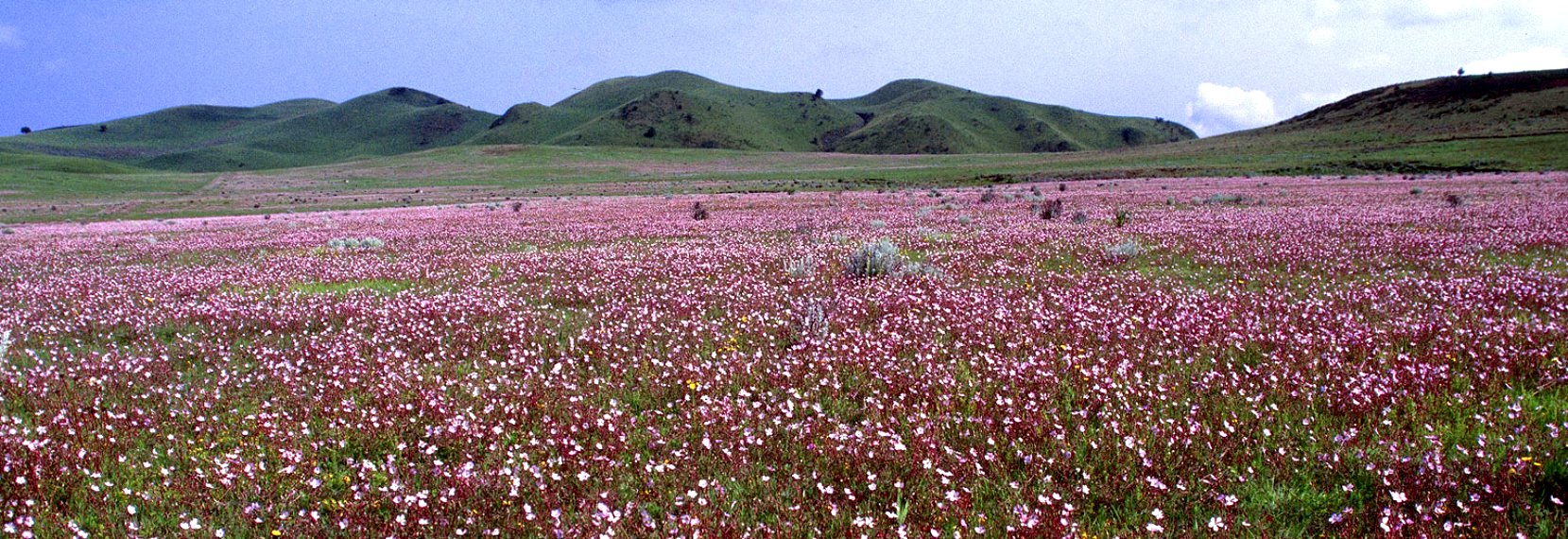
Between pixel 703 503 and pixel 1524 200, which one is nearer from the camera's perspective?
pixel 703 503

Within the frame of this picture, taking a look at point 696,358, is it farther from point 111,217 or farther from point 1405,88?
point 1405,88

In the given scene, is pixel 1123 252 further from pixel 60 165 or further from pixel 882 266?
pixel 60 165

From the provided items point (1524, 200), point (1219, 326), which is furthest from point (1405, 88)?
point (1219, 326)

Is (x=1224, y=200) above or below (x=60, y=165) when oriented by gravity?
below

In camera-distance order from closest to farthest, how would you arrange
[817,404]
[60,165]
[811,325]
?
[817,404]
[811,325]
[60,165]

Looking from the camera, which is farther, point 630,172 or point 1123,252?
point 630,172

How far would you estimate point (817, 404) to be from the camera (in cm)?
566

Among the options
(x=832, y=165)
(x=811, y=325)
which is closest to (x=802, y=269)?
(x=811, y=325)

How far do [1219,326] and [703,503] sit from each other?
20.1ft

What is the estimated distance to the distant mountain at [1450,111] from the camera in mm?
104812

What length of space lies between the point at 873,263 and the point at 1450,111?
153 metres

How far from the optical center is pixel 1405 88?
146250mm

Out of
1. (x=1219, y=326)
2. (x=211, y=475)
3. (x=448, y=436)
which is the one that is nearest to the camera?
(x=211, y=475)

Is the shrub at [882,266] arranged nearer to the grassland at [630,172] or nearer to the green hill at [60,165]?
the grassland at [630,172]
